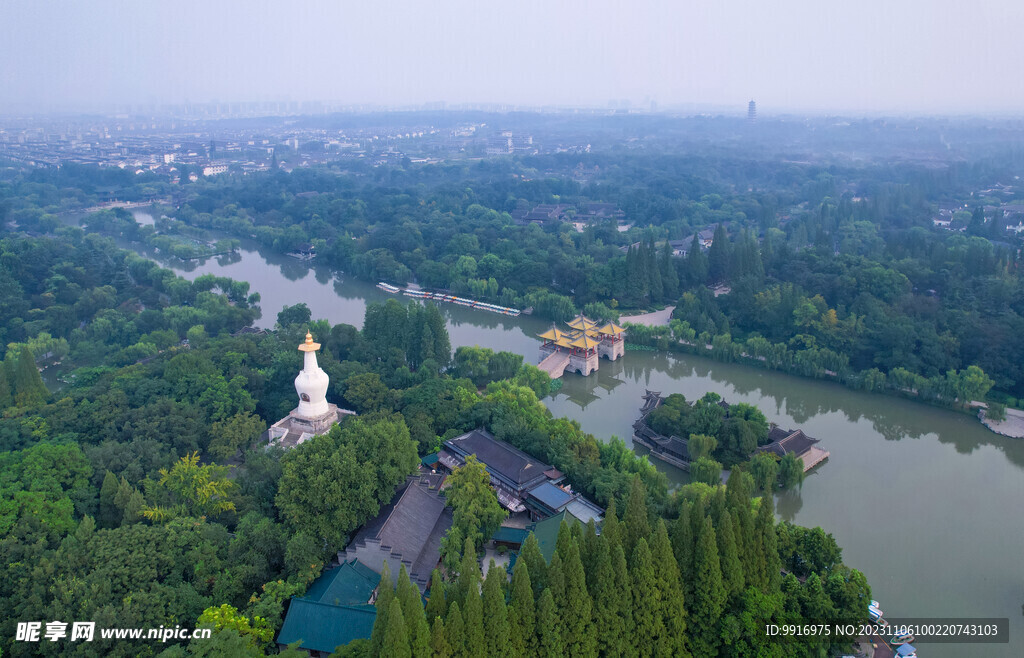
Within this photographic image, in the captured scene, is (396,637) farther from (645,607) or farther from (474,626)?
(645,607)

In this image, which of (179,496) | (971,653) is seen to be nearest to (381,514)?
(179,496)

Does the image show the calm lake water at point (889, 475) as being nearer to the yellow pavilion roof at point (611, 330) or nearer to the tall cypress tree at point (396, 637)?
the yellow pavilion roof at point (611, 330)

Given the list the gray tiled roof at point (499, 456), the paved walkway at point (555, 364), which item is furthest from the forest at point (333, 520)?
the paved walkway at point (555, 364)

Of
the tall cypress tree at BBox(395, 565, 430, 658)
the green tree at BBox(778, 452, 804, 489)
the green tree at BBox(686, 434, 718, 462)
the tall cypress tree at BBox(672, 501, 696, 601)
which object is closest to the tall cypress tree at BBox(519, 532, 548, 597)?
the tall cypress tree at BBox(395, 565, 430, 658)

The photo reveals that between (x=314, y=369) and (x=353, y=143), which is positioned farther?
(x=353, y=143)

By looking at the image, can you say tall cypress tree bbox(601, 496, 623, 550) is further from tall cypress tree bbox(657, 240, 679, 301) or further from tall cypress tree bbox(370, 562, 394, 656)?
tall cypress tree bbox(657, 240, 679, 301)

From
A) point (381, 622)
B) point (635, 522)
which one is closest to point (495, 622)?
point (381, 622)

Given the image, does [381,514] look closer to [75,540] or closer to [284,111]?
[75,540]

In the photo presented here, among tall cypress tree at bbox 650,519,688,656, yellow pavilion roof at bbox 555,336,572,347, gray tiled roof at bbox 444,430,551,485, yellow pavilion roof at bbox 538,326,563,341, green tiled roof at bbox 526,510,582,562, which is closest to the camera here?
tall cypress tree at bbox 650,519,688,656
